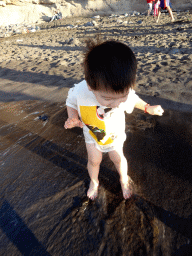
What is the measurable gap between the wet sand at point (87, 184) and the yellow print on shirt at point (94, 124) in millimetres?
574

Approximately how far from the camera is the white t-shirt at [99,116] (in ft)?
3.88

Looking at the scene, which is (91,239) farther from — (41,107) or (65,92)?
(65,92)

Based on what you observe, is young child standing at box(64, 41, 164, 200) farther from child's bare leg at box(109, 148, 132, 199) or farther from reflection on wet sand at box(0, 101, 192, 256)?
reflection on wet sand at box(0, 101, 192, 256)

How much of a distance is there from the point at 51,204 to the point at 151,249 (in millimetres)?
853

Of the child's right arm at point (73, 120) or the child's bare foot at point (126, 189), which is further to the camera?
the child's bare foot at point (126, 189)

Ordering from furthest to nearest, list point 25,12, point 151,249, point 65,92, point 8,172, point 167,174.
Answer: point 25,12 < point 65,92 < point 8,172 < point 167,174 < point 151,249

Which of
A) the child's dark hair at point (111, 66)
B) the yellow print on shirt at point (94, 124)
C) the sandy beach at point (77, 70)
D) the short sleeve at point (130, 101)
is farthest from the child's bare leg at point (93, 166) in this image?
the sandy beach at point (77, 70)

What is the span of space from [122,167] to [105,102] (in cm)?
68

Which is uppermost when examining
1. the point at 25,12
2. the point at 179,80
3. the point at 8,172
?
the point at 25,12

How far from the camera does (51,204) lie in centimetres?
151

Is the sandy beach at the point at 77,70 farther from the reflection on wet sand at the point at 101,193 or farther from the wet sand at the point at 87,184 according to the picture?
the reflection on wet sand at the point at 101,193

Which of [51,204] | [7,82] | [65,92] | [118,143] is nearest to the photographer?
[118,143]

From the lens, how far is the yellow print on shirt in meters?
1.20

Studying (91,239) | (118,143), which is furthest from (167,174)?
(91,239)
